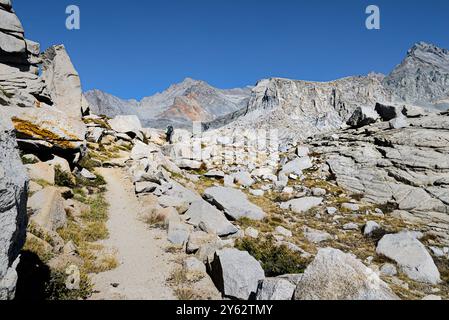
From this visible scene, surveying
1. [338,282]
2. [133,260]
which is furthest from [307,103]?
[338,282]

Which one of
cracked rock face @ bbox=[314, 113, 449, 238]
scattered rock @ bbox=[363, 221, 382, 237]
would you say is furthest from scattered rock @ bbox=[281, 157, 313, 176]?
scattered rock @ bbox=[363, 221, 382, 237]

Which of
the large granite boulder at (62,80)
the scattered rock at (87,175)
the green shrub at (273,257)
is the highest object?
the large granite boulder at (62,80)

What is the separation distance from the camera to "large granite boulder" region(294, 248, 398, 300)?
6.84 meters

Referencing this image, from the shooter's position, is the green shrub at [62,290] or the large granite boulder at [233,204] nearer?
the green shrub at [62,290]

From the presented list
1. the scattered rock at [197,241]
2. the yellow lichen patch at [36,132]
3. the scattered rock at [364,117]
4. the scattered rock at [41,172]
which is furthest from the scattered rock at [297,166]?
the scattered rock at [41,172]

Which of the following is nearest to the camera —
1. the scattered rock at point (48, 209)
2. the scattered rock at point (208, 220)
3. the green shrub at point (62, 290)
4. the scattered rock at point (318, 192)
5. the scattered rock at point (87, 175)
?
the green shrub at point (62, 290)

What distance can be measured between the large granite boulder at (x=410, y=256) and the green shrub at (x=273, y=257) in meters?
5.08

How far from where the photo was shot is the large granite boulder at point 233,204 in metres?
20.9

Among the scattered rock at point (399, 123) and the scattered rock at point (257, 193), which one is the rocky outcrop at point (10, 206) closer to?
the scattered rock at point (257, 193)

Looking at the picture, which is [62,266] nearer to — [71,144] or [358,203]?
[71,144]

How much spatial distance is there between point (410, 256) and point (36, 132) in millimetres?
21917

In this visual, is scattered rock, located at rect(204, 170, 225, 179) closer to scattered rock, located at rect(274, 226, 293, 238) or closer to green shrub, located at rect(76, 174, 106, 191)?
green shrub, located at rect(76, 174, 106, 191)

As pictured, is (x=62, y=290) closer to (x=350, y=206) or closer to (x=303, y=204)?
(x=303, y=204)
